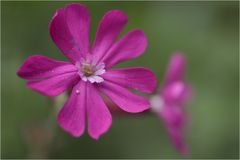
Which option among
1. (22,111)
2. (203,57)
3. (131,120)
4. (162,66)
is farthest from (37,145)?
(203,57)

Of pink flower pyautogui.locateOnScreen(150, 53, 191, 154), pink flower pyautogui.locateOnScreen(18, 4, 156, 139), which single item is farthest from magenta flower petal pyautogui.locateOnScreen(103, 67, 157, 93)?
pink flower pyautogui.locateOnScreen(150, 53, 191, 154)

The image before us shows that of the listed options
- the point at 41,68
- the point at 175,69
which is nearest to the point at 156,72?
the point at 175,69

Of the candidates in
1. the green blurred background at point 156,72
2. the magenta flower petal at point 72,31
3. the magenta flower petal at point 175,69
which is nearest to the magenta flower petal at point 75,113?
the magenta flower petal at point 72,31

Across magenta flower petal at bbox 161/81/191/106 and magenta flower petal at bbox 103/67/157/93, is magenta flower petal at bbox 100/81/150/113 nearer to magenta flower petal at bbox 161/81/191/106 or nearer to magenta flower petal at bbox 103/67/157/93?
magenta flower petal at bbox 103/67/157/93

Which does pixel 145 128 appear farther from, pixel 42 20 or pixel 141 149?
pixel 42 20

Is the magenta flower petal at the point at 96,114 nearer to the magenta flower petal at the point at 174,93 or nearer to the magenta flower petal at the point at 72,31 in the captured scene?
the magenta flower petal at the point at 72,31

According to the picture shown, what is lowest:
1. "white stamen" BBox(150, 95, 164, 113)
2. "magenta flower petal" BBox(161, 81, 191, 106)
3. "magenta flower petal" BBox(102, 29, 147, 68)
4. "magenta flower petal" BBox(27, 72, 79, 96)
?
"white stamen" BBox(150, 95, 164, 113)
